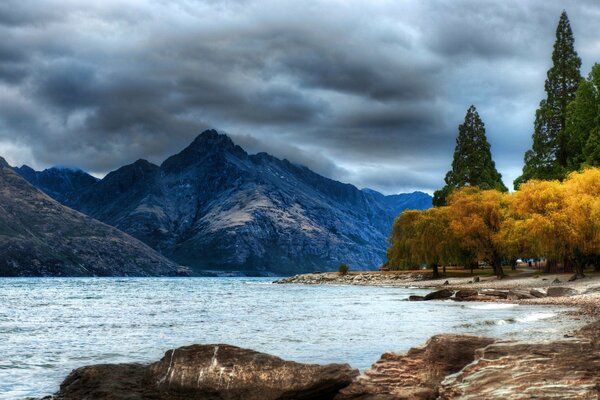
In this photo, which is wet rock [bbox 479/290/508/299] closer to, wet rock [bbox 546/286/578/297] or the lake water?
wet rock [bbox 546/286/578/297]

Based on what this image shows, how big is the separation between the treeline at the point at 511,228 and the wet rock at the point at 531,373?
53.1 meters

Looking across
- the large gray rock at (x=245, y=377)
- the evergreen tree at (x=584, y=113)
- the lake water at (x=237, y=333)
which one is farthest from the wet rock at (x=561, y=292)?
the large gray rock at (x=245, y=377)

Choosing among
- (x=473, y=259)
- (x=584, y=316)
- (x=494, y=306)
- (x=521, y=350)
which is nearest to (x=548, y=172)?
(x=473, y=259)

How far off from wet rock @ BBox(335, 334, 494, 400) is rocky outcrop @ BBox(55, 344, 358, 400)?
0.45 meters

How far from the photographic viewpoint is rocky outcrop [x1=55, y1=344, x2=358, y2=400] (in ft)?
44.1

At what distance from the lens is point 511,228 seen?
7706 cm

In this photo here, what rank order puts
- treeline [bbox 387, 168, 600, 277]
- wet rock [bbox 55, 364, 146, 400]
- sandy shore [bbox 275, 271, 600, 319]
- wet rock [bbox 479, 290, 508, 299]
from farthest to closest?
treeline [bbox 387, 168, 600, 277] < wet rock [bbox 479, 290, 508, 299] < sandy shore [bbox 275, 271, 600, 319] < wet rock [bbox 55, 364, 146, 400]

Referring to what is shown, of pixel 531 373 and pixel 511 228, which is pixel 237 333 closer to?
pixel 531 373

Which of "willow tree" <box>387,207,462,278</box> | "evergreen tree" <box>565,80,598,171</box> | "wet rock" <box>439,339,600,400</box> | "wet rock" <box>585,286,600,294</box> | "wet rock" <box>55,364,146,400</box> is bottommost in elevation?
"wet rock" <box>585,286,600,294</box>

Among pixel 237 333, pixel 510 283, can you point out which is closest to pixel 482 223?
pixel 510 283

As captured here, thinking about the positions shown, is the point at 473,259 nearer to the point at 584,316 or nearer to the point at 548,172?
the point at 548,172

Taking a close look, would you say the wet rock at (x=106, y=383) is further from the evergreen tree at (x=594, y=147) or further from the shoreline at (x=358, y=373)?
the evergreen tree at (x=594, y=147)

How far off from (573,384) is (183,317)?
37946 millimetres

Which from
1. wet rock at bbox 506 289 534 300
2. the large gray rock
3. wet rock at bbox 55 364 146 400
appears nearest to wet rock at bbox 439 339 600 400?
the large gray rock
